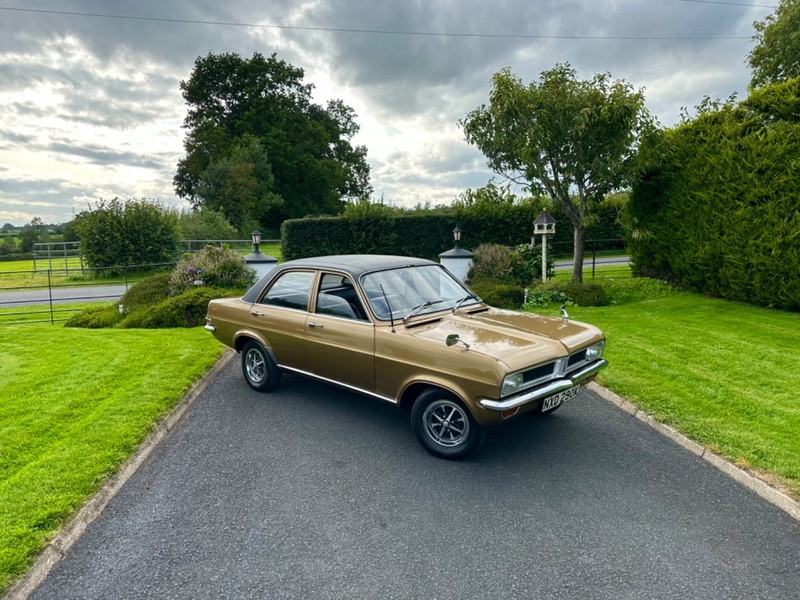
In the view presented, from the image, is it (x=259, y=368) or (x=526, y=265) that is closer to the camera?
(x=259, y=368)

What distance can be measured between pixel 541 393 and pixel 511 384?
30 cm

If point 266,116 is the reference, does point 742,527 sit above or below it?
below

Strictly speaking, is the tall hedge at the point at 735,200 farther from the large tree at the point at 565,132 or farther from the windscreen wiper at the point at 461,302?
the windscreen wiper at the point at 461,302

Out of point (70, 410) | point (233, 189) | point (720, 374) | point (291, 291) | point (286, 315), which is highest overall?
point (233, 189)

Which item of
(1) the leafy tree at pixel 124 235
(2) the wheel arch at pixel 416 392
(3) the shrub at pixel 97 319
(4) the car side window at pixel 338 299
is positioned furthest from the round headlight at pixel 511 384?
(1) the leafy tree at pixel 124 235

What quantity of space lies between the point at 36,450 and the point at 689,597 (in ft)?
16.0

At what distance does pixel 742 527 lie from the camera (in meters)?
2.92

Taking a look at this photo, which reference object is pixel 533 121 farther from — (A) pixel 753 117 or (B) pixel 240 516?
(B) pixel 240 516

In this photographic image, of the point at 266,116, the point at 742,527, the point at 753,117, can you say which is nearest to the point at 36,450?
the point at 742,527

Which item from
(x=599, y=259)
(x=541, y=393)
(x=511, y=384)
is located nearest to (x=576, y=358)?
(x=541, y=393)

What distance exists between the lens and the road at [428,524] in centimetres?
251

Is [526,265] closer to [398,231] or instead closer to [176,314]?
[176,314]

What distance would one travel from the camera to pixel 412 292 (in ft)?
15.0

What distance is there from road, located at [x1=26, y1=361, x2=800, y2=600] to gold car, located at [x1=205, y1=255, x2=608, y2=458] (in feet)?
1.63
